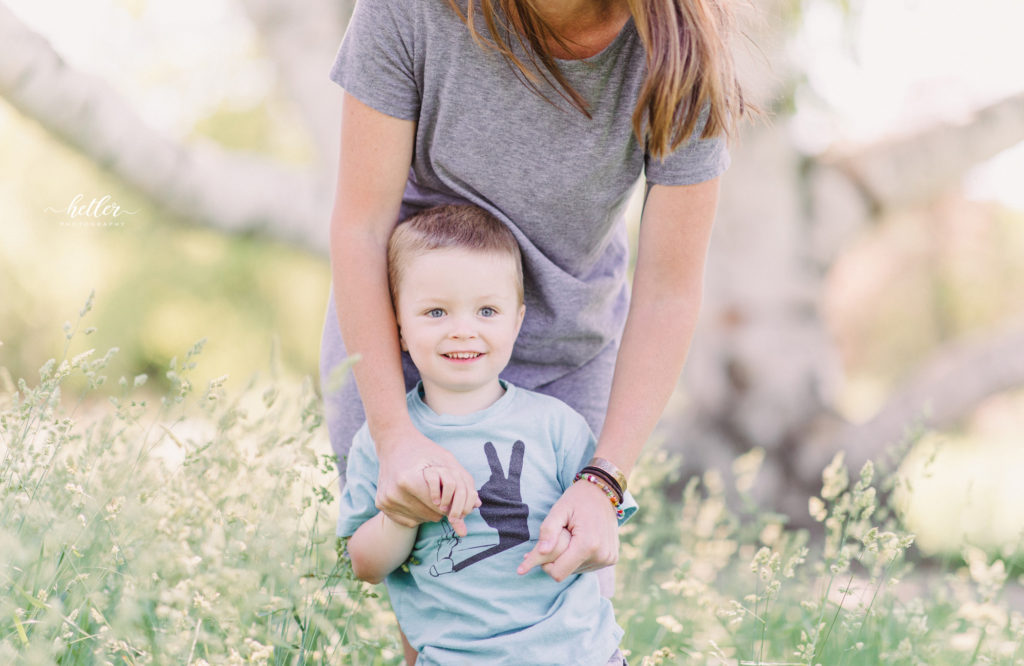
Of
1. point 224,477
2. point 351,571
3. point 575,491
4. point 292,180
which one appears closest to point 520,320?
point 575,491

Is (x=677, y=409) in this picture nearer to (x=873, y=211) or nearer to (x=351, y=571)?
(x=873, y=211)

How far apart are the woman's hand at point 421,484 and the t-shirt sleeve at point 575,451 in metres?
0.23

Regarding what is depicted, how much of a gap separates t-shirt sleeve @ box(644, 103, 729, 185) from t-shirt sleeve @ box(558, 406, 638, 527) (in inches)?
19.7

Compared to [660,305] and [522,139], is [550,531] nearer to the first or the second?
[660,305]

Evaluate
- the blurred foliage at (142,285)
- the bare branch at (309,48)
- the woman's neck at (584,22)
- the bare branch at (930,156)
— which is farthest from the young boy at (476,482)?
the blurred foliage at (142,285)

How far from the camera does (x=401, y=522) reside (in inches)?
62.7

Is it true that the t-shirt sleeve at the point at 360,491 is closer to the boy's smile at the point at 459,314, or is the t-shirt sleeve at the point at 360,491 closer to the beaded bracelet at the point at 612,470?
the boy's smile at the point at 459,314

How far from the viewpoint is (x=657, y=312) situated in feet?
5.90

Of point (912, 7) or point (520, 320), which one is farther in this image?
point (912, 7)

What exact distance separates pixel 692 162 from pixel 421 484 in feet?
2.63

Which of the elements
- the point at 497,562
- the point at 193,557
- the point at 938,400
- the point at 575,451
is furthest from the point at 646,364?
the point at 938,400

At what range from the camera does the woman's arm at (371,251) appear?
1673 mm

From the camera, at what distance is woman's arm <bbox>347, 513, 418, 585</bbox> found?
1.62 metres

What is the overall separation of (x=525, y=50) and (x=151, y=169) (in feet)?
9.74
